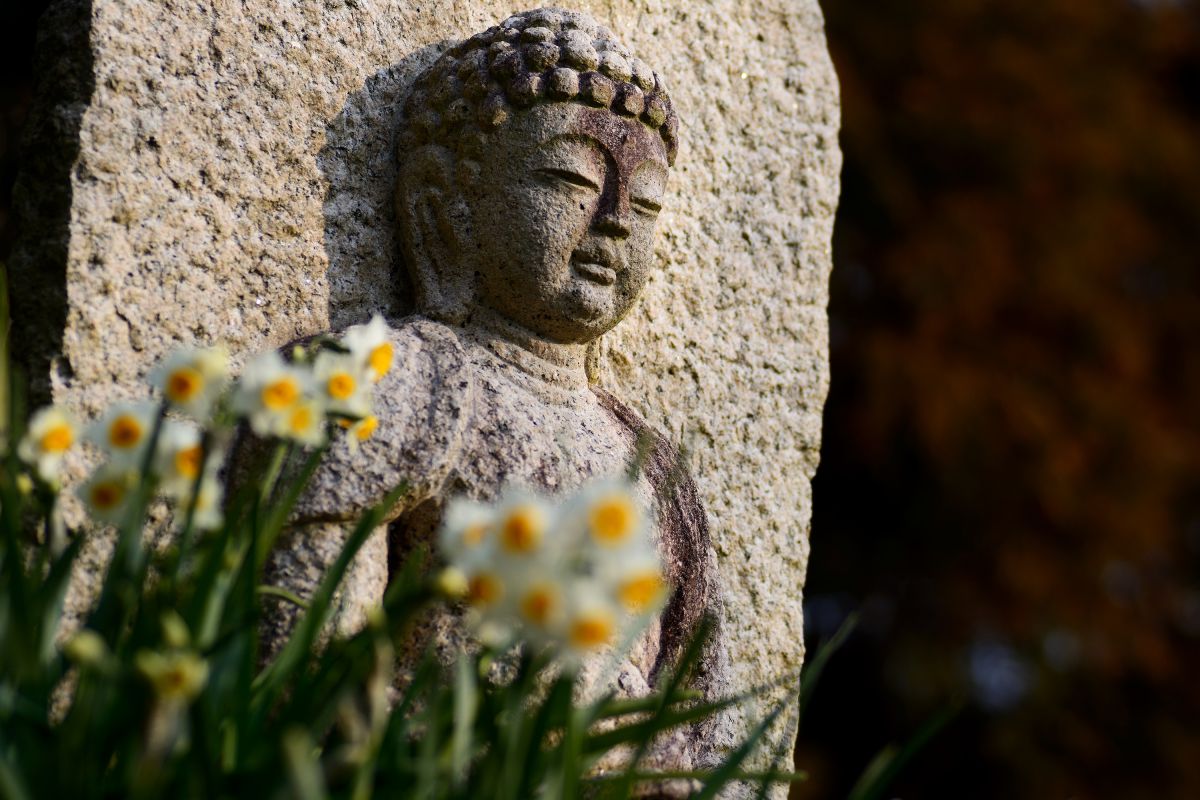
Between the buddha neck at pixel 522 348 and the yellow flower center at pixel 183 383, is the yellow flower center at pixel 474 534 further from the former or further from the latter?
the buddha neck at pixel 522 348

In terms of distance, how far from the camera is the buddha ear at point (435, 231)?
6.63 feet

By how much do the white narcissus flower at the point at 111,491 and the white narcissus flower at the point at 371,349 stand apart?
23 centimetres

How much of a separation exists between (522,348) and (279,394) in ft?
2.23

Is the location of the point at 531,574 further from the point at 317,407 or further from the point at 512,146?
the point at 512,146

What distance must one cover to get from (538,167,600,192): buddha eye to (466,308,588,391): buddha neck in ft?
0.60

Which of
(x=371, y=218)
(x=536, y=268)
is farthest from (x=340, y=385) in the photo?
(x=371, y=218)

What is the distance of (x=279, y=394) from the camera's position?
1364 mm

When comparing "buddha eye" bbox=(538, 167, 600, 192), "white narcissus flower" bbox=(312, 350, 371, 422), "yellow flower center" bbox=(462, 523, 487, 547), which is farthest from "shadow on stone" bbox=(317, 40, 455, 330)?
"yellow flower center" bbox=(462, 523, 487, 547)

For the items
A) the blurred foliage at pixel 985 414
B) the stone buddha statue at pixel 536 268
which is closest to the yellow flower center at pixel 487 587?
the stone buddha statue at pixel 536 268

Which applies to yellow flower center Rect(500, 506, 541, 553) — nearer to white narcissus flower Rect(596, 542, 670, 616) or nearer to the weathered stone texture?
white narcissus flower Rect(596, 542, 670, 616)

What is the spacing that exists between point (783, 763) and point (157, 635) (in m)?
1.09

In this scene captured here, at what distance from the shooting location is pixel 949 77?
5.58 metres

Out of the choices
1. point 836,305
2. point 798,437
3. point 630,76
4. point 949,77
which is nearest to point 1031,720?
point 836,305

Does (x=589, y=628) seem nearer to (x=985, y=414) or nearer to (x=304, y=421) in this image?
(x=304, y=421)
